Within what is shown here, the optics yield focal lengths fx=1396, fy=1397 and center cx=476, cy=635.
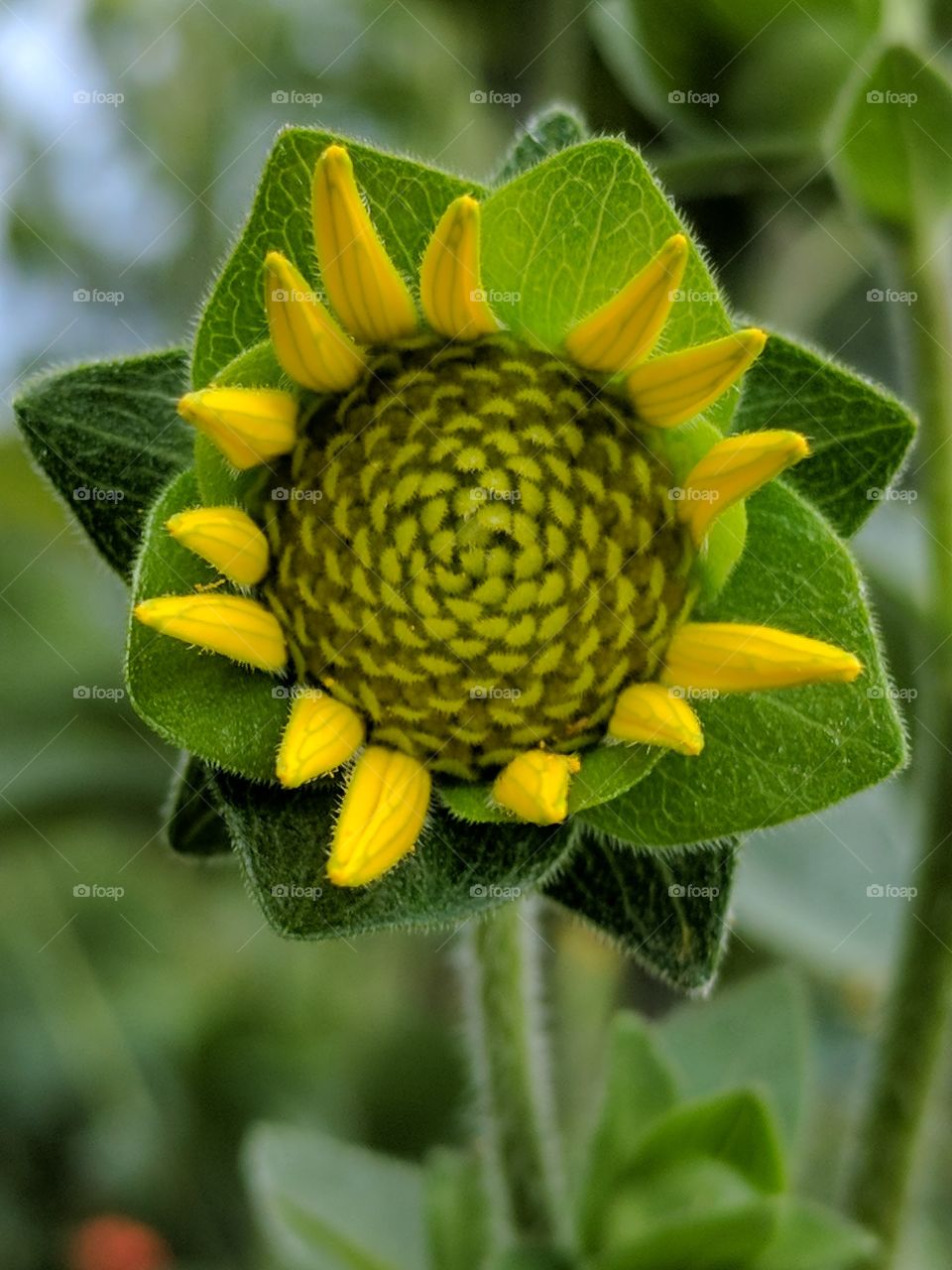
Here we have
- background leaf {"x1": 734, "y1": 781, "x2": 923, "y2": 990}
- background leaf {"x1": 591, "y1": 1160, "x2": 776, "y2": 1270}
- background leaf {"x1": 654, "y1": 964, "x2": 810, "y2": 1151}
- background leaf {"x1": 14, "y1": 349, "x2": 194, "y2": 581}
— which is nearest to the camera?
background leaf {"x1": 14, "y1": 349, "x2": 194, "y2": 581}

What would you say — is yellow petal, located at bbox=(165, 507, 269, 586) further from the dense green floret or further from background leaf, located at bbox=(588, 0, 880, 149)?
background leaf, located at bbox=(588, 0, 880, 149)

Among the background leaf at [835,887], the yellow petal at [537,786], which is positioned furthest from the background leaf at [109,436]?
the background leaf at [835,887]

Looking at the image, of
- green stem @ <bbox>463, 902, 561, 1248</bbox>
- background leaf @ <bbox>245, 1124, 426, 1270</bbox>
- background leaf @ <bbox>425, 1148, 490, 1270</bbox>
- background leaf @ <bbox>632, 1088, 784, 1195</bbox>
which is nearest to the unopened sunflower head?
green stem @ <bbox>463, 902, 561, 1248</bbox>

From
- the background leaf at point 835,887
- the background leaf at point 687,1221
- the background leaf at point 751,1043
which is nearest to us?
the background leaf at point 687,1221

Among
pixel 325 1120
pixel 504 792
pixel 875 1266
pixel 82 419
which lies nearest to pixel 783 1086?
pixel 875 1266

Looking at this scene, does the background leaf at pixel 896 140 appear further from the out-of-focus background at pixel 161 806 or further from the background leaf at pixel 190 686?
the background leaf at pixel 190 686

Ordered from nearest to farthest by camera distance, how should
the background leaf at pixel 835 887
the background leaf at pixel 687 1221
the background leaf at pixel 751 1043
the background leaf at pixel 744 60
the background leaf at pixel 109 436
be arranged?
the background leaf at pixel 109 436, the background leaf at pixel 687 1221, the background leaf at pixel 744 60, the background leaf at pixel 751 1043, the background leaf at pixel 835 887
